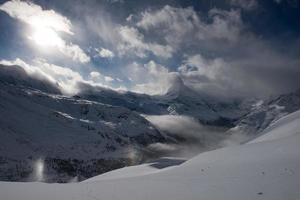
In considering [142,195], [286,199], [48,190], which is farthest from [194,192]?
[48,190]

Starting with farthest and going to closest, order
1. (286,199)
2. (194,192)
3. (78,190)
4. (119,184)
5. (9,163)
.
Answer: (9,163) < (119,184) < (78,190) < (194,192) < (286,199)

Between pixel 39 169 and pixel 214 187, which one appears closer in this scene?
pixel 214 187

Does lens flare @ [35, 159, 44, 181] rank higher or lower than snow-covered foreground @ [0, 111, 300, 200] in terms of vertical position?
higher

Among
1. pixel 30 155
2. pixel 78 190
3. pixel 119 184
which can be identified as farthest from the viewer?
pixel 30 155

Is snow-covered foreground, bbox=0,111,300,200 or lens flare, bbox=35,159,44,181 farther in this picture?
lens flare, bbox=35,159,44,181

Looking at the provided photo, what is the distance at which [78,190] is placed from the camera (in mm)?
12367

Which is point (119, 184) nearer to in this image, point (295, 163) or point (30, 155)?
point (295, 163)

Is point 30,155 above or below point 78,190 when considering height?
above

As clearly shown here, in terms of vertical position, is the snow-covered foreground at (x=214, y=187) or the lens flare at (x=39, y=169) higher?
the lens flare at (x=39, y=169)

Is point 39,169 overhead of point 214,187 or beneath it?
overhead

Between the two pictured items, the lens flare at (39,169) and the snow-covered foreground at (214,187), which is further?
the lens flare at (39,169)

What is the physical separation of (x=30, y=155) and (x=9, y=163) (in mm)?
24900

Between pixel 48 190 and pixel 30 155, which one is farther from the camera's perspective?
pixel 30 155

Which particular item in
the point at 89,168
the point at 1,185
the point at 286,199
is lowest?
the point at 286,199
